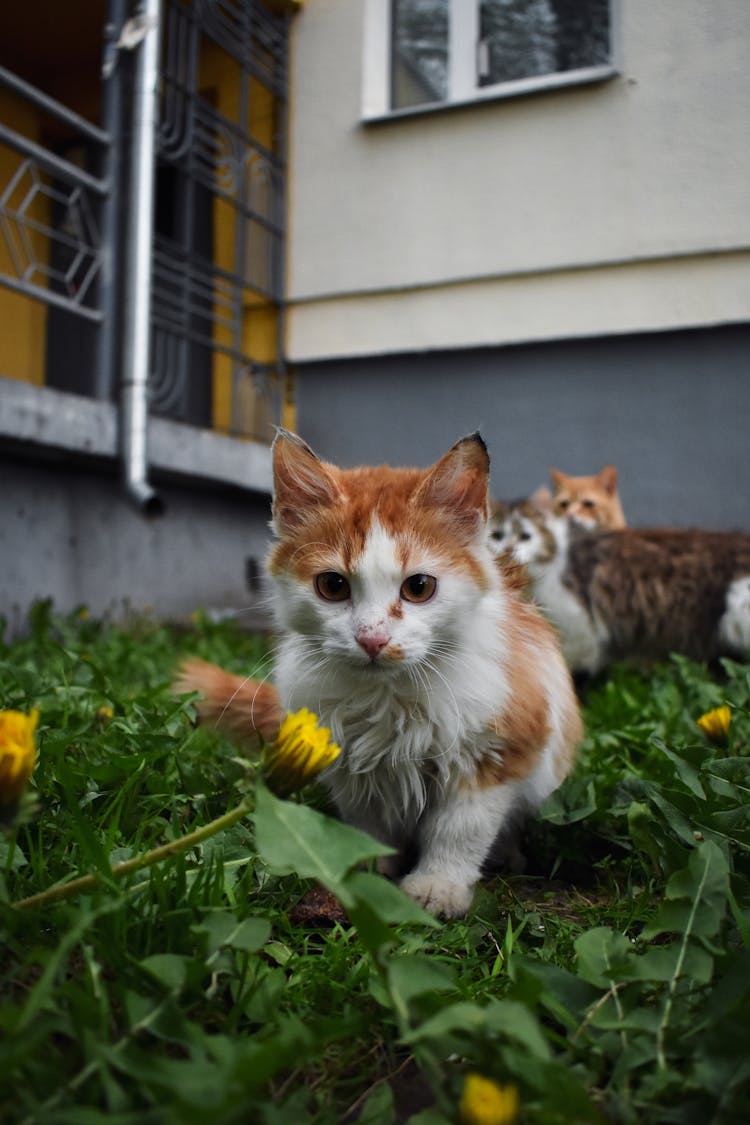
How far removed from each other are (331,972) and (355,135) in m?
4.79

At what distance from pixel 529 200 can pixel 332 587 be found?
364 cm

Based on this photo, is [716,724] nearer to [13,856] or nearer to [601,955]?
[601,955]

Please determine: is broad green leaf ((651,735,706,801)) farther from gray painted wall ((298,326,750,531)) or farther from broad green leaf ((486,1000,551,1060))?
gray painted wall ((298,326,750,531))

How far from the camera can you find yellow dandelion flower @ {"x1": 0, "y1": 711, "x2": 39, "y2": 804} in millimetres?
743

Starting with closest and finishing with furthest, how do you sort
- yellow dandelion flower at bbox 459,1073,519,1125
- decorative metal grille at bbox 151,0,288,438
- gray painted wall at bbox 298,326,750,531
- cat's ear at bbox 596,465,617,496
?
yellow dandelion flower at bbox 459,1073,519,1125 < gray painted wall at bbox 298,326,750,531 < cat's ear at bbox 596,465,617,496 < decorative metal grille at bbox 151,0,288,438

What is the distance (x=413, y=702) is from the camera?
1.39m

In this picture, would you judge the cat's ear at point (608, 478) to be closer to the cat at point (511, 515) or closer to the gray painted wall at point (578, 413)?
the gray painted wall at point (578, 413)

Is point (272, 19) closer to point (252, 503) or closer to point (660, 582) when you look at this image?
point (252, 503)

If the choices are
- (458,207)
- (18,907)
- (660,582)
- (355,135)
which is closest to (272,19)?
(355,135)

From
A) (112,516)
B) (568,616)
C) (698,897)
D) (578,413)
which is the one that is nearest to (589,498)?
(578,413)

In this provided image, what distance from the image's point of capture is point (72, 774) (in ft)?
4.21

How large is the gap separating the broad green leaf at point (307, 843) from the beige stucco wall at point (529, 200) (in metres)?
3.49

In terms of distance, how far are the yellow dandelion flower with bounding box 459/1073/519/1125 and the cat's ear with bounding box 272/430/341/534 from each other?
100cm

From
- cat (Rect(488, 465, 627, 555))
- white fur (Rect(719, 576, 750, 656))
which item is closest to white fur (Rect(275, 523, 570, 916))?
white fur (Rect(719, 576, 750, 656))
